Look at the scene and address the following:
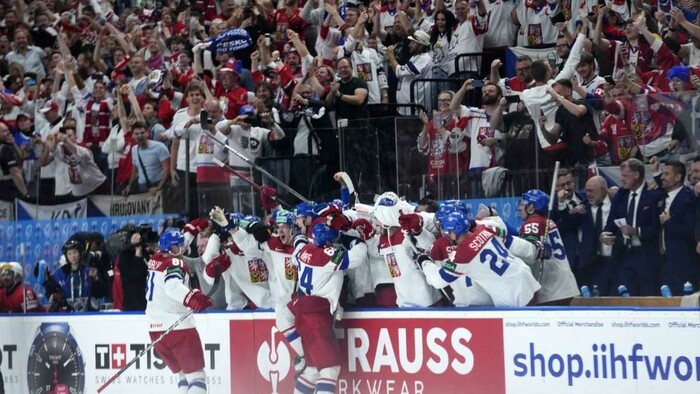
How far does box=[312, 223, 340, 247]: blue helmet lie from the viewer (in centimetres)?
1011

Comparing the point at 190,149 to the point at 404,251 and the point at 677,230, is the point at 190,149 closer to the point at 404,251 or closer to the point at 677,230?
the point at 404,251

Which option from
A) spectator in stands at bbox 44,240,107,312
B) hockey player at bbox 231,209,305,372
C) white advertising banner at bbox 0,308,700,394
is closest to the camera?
white advertising banner at bbox 0,308,700,394

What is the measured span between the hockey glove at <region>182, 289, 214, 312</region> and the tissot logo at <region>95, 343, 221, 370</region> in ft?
2.01

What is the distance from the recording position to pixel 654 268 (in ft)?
32.5

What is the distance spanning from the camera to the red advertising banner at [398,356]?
9.36 m

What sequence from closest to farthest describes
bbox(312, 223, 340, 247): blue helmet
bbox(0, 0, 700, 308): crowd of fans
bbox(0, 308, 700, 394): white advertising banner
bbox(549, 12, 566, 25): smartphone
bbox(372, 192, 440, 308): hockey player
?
bbox(0, 308, 700, 394): white advertising banner
bbox(372, 192, 440, 308): hockey player
bbox(312, 223, 340, 247): blue helmet
bbox(0, 0, 700, 308): crowd of fans
bbox(549, 12, 566, 25): smartphone

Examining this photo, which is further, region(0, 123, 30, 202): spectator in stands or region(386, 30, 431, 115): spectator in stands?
region(0, 123, 30, 202): spectator in stands

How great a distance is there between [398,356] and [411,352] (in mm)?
126

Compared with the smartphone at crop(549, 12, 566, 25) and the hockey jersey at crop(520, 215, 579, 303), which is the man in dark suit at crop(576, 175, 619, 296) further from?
the smartphone at crop(549, 12, 566, 25)

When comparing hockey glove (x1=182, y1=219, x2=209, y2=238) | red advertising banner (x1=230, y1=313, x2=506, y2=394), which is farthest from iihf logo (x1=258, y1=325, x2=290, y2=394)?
hockey glove (x1=182, y1=219, x2=209, y2=238)

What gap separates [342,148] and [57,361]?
322 cm

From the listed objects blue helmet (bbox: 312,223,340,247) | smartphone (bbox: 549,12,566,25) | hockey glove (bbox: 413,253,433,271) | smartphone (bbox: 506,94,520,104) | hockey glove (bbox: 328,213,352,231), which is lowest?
hockey glove (bbox: 413,253,433,271)

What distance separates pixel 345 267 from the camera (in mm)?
10156

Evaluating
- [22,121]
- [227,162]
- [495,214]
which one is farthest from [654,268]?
[22,121]
